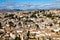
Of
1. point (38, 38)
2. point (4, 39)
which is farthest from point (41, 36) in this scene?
point (4, 39)

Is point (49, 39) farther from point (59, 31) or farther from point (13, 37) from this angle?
point (59, 31)

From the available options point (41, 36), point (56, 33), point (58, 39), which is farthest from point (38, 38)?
point (56, 33)

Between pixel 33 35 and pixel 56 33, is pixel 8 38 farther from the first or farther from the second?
pixel 56 33

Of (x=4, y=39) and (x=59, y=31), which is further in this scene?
(x=59, y=31)

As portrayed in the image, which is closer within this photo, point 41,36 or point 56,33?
point 41,36

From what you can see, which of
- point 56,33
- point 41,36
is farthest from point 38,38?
point 56,33

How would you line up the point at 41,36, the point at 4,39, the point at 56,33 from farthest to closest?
1. the point at 56,33
2. the point at 41,36
3. the point at 4,39

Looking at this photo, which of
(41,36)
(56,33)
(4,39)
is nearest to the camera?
(4,39)
